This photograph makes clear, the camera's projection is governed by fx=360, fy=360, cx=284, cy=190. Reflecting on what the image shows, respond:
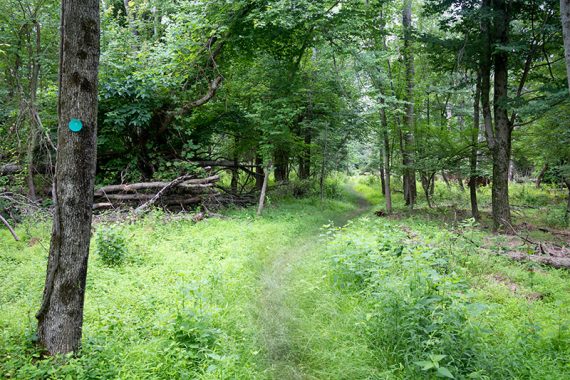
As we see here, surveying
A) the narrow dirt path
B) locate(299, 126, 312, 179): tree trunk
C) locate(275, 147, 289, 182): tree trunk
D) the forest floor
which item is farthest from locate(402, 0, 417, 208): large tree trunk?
the narrow dirt path

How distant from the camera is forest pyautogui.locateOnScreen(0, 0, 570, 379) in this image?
387 cm

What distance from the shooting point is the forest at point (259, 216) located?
12.7ft

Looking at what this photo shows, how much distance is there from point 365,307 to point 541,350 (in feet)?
7.37

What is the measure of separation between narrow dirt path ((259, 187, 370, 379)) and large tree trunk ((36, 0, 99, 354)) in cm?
244

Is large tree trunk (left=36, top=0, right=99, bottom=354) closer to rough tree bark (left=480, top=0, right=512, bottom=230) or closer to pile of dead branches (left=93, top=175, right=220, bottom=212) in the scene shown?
pile of dead branches (left=93, top=175, right=220, bottom=212)

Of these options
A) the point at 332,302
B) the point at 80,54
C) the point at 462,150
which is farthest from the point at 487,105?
the point at 80,54

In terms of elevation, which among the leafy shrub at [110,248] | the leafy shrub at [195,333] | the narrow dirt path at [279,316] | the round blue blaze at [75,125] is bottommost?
the narrow dirt path at [279,316]

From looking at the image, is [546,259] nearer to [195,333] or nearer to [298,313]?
[298,313]

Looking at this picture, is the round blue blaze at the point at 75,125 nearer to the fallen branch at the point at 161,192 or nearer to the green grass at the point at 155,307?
the green grass at the point at 155,307

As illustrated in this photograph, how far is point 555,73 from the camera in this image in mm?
14156

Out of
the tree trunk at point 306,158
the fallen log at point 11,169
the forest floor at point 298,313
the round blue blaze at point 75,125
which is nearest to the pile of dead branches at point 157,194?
the fallen log at point 11,169

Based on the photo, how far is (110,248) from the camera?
7.35 metres

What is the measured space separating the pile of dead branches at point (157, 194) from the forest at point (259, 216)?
9 centimetres

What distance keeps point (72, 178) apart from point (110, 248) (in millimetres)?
4165
